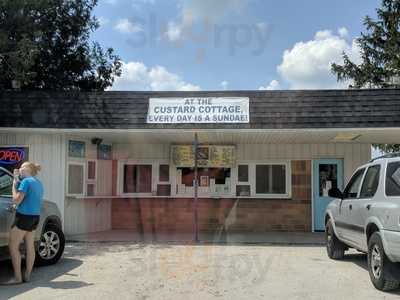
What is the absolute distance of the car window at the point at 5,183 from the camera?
828 cm

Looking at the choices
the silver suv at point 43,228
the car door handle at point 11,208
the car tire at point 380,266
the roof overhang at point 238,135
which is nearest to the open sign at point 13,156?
the roof overhang at point 238,135

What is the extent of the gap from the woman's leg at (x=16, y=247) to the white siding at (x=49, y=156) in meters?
5.37

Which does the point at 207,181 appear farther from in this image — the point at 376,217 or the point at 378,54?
the point at 378,54

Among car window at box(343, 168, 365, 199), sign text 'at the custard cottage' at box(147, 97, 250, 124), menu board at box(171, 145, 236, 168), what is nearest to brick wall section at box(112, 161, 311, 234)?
menu board at box(171, 145, 236, 168)

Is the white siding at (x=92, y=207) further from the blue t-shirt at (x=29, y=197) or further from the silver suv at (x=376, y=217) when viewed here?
the silver suv at (x=376, y=217)

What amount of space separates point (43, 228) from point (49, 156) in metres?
4.44

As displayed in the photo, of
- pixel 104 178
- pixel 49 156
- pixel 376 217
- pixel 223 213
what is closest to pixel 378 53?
pixel 223 213

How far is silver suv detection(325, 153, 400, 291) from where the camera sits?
22.5 ft

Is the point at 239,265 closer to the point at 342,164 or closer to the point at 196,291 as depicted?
the point at 196,291

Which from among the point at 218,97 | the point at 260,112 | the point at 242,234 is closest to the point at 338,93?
the point at 260,112

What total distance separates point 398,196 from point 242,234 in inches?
298

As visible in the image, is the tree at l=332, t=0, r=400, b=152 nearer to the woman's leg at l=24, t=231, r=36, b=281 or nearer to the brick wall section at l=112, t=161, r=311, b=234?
the brick wall section at l=112, t=161, r=311, b=234

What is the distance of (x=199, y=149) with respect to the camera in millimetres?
14992

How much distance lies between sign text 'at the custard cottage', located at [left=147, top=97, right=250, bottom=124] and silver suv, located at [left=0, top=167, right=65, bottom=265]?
3875 mm
